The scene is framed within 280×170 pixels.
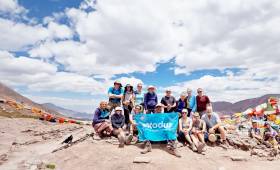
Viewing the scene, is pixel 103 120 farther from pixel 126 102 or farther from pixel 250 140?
pixel 250 140

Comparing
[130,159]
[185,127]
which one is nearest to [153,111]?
[185,127]

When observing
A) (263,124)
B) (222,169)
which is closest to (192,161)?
(222,169)

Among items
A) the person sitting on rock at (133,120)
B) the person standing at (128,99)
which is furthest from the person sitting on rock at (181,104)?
the person standing at (128,99)

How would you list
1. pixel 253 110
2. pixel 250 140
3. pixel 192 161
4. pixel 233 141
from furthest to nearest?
pixel 253 110 → pixel 250 140 → pixel 233 141 → pixel 192 161

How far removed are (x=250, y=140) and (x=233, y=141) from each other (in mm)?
1622

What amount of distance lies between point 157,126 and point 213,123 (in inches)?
111

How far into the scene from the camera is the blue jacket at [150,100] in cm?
1374

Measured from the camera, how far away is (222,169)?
428 inches

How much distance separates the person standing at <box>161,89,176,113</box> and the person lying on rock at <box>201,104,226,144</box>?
62.4 inches

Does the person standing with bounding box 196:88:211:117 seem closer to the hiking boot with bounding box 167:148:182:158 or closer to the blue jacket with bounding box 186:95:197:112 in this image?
the blue jacket with bounding box 186:95:197:112

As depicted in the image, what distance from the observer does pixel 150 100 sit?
13750mm

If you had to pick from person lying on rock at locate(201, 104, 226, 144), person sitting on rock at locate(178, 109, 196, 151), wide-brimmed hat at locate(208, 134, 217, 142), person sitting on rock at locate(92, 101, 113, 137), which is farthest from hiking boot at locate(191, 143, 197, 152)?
person sitting on rock at locate(92, 101, 113, 137)

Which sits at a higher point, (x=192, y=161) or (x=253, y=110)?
(x=253, y=110)

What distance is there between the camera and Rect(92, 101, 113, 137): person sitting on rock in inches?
544
